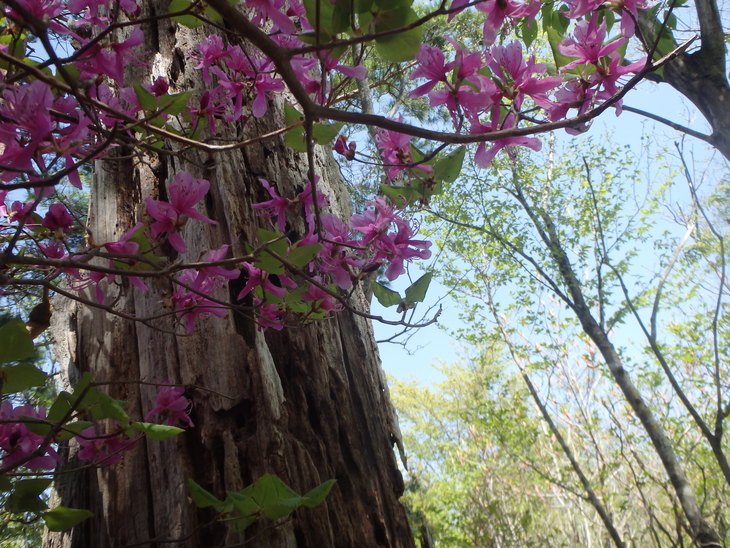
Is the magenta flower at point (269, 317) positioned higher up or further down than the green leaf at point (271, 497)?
higher up

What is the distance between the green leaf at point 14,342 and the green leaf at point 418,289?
0.64 m

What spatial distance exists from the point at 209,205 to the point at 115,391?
0.59 meters

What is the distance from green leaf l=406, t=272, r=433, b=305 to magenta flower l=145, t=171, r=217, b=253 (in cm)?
40

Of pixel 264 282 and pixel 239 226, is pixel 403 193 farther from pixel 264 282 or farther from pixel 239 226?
pixel 239 226

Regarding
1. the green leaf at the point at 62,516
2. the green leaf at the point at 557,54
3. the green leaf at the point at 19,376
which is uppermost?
the green leaf at the point at 557,54

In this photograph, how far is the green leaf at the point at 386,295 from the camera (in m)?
0.97

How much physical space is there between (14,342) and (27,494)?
35cm

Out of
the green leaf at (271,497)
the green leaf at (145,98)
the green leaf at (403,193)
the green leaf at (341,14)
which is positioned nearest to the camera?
the green leaf at (341,14)

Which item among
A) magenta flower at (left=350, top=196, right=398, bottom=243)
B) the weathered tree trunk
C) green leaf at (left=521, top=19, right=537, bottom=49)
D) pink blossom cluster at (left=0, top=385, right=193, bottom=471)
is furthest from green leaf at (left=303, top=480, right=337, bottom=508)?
green leaf at (left=521, top=19, right=537, bottom=49)

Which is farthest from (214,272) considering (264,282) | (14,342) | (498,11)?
(498,11)

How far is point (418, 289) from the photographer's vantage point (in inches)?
37.8

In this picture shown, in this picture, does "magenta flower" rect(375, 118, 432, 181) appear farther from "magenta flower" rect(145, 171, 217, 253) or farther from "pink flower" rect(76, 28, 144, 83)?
"pink flower" rect(76, 28, 144, 83)

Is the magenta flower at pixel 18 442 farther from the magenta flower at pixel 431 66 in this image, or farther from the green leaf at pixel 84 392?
the magenta flower at pixel 431 66

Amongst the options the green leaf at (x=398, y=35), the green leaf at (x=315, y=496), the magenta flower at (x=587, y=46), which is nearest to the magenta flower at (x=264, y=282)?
the green leaf at (x=315, y=496)
